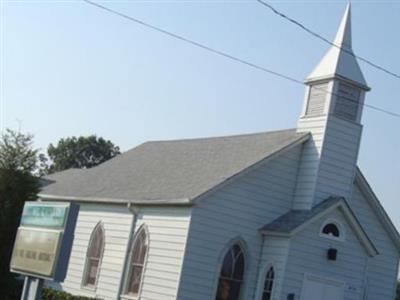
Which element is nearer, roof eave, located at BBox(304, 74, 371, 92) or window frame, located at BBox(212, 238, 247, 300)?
window frame, located at BBox(212, 238, 247, 300)

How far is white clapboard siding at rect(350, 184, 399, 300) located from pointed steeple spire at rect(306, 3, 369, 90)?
3981 millimetres

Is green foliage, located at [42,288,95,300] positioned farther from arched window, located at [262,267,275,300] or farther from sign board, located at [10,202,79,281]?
sign board, located at [10,202,79,281]

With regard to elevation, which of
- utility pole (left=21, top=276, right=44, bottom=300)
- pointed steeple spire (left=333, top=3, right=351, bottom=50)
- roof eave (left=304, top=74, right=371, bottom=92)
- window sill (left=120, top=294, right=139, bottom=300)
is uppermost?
pointed steeple spire (left=333, top=3, right=351, bottom=50)

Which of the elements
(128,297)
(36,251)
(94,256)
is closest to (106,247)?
(94,256)

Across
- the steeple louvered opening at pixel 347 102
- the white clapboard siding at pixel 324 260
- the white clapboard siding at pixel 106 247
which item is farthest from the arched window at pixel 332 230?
the white clapboard siding at pixel 106 247

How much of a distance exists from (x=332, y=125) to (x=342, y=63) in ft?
7.21

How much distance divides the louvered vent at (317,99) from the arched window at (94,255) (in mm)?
8606

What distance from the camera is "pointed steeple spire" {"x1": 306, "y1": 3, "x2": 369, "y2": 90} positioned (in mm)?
25719

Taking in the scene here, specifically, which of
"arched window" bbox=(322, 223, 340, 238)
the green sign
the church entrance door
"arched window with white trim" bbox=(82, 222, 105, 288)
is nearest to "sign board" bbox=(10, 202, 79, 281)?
the green sign

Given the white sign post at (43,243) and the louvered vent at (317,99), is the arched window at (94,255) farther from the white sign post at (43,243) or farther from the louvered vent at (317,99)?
the white sign post at (43,243)

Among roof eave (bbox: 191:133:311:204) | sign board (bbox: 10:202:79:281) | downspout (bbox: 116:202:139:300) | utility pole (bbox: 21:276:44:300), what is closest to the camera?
sign board (bbox: 10:202:79:281)

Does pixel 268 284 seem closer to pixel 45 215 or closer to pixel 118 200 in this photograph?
pixel 118 200

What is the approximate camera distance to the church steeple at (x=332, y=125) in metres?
25.1

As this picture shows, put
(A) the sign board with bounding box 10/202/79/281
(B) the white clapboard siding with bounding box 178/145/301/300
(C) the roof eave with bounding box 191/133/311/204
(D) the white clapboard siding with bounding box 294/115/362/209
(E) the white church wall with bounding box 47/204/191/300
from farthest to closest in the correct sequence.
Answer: (D) the white clapboard siding with bounding box 294/115/362/209 → (E) the white church wall with bounding box 47/204/191/300 → (B) the white clapboard siding with bounding box 178/145/301/300 → (C) the roof eave with bounding box 191/133/311/204 → (A) the sign board with bounding box 10/202/79/281
